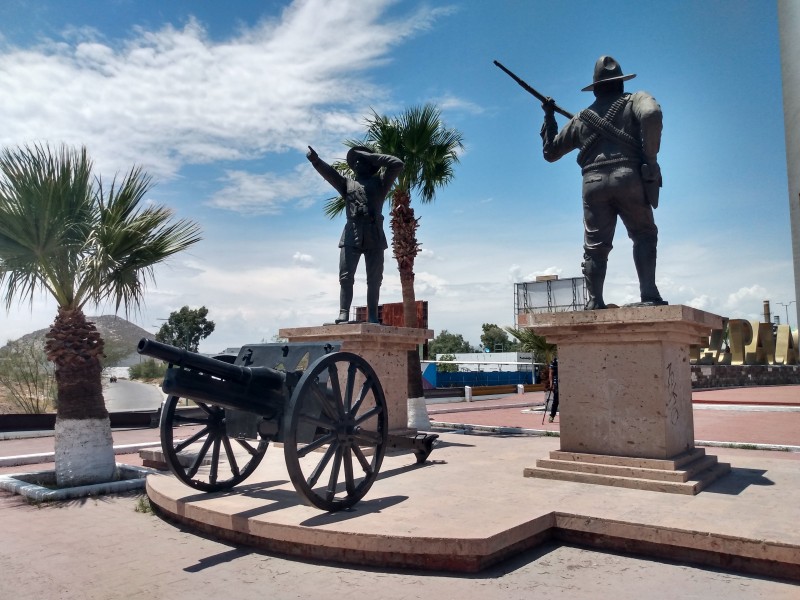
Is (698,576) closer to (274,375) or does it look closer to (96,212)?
(274,375)

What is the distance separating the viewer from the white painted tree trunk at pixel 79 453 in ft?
24.0

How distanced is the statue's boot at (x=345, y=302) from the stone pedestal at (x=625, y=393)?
106 inches

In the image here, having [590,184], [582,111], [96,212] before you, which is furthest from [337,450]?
[96,212]

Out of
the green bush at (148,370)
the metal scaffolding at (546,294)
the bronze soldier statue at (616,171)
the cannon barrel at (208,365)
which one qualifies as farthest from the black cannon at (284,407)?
→ the green bush at (148,370)

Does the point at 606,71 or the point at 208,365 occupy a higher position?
the point at 606,71

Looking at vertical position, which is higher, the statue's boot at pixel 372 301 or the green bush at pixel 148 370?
the statue's boot at pixel 372 301

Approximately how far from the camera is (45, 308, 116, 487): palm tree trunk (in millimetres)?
7352

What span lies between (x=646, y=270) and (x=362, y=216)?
139 inches

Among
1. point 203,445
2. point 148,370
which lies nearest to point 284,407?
point 203,445

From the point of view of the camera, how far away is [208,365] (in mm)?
4684

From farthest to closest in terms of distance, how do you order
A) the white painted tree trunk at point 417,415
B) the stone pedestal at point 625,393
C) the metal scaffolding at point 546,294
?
the metal scaffolding at point 546,294
the white painted tree trunk at point 417,415
the stone pedestal at point 625,393

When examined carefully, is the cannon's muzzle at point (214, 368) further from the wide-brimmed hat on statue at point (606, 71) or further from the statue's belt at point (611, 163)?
the wide-brimmed hat on statue at point (606, 71)

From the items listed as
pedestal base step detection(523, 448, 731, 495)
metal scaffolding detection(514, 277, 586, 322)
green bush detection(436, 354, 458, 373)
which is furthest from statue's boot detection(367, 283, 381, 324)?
metal scaffolding detection(514, 277, 586, 322)

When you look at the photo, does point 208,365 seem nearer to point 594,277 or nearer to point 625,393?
point 625,393
